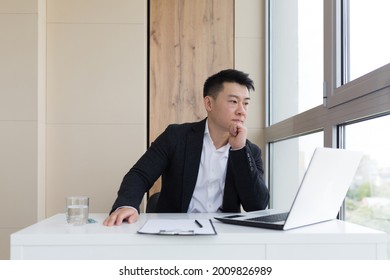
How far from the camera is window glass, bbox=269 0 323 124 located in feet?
8.68

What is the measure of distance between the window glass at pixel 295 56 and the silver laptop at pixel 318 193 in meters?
0.91

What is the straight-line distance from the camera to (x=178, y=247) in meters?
1.41

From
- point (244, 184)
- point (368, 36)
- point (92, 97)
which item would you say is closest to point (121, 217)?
point (244, 184)

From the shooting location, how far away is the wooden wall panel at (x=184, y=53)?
370 cm

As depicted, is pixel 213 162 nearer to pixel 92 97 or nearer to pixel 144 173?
pixel 144 173

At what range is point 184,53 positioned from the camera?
373 centimetres

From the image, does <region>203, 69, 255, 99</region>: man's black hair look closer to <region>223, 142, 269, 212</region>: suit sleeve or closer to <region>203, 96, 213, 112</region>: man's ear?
<region>203, 96, 213, 112</region>: man's ear

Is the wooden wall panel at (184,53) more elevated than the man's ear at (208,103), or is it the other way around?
the wooden wall panel at (184,53)

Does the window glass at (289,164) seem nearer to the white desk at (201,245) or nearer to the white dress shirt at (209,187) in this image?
the white dress shirt at (209,187)

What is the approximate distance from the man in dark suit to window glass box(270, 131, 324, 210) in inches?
17.1

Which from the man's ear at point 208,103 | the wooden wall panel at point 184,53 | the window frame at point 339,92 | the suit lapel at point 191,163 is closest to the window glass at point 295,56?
the window frame at point 339,92

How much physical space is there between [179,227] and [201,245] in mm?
145
